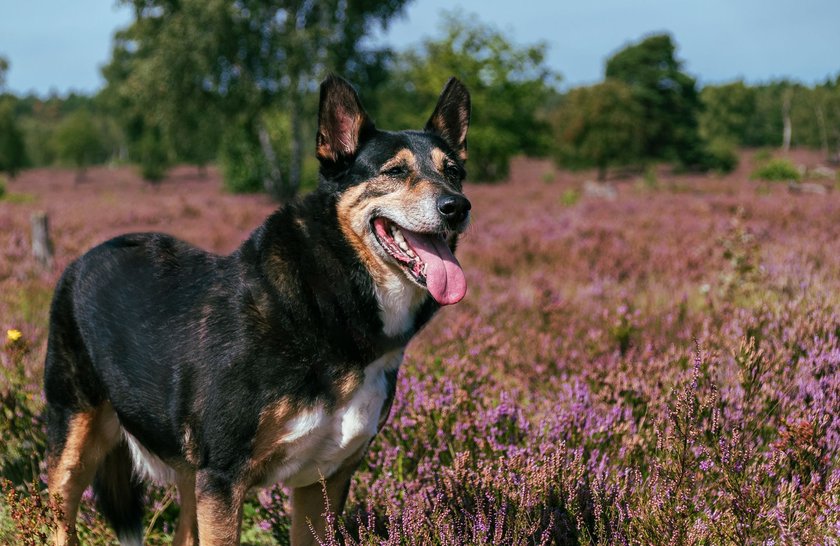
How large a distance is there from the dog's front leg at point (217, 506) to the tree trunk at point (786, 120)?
71100 mm

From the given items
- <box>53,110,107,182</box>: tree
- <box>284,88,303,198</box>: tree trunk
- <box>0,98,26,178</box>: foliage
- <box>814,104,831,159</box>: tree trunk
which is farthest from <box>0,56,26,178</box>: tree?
<box>814,104,831,159</box>: tree trunk

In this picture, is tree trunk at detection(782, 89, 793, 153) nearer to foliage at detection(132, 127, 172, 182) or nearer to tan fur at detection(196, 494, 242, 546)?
foliage at detection(132, 127, 172, 182)

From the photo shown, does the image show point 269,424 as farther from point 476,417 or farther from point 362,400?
point 476,417

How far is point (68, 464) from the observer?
271cm

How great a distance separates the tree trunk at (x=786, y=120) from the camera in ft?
215

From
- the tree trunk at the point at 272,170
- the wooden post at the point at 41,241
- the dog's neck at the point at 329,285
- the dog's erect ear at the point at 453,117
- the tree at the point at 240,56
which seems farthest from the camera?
the tree trunk at the point at 272,170

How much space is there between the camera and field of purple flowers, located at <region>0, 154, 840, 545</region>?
2.36 metres

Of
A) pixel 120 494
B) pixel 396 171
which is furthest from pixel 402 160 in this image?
pixel 120 494

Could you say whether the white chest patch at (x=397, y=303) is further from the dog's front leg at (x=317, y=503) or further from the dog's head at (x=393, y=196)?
the dog's front leg at (x=317, y=503)

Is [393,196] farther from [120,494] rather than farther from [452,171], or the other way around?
[120,494]

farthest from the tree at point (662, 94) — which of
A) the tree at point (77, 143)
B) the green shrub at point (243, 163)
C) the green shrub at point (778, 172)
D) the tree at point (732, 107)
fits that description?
the tree at point (77, 143)

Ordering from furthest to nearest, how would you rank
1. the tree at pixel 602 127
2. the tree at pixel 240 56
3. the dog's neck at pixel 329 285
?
the tree at pixel 602 127, the tree at pixel 240 56, the dog's neck at pixel 329 285

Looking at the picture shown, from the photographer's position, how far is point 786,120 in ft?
223

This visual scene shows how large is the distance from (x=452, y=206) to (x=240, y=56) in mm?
23829
